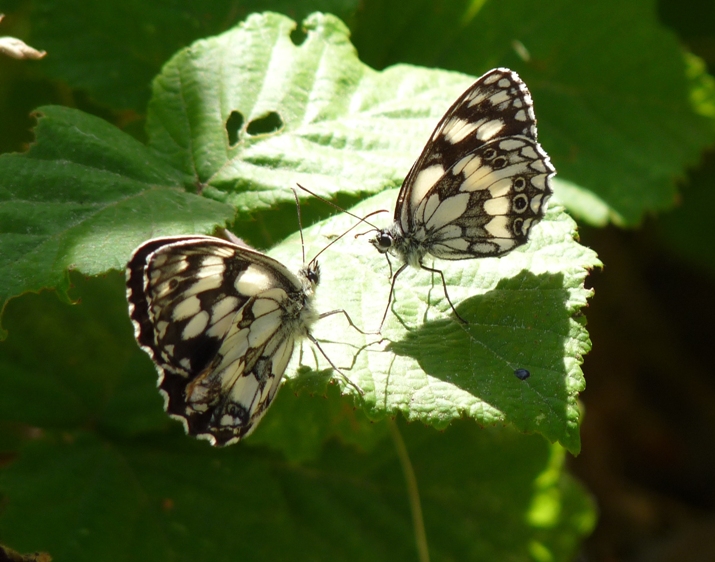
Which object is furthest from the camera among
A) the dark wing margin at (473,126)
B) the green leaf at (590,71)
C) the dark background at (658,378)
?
the dark background at (658,378)

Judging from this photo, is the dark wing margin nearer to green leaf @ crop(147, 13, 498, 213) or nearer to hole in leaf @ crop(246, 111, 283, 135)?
green leaf @ crop(147, 13, 498, 213)

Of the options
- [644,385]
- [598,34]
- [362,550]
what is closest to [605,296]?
[644,385]

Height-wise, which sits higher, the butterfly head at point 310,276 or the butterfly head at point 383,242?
the butterfly head at point 383,242

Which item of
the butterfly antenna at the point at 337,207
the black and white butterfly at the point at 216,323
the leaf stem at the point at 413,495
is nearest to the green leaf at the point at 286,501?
the leaf stem at the point at 413,495

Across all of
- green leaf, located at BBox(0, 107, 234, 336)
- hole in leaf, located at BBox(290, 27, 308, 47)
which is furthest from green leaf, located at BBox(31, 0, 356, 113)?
green leaf, located at BBox(0, 107, 234, 336)

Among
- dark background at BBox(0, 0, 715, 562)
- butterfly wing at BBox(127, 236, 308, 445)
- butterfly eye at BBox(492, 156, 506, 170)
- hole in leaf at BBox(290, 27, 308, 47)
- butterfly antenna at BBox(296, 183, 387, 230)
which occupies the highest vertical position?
butterfly eye at BBox(492, 156, 506, 170)

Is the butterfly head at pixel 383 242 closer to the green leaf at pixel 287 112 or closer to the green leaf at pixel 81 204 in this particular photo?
the green leaf at pixel 287 112
